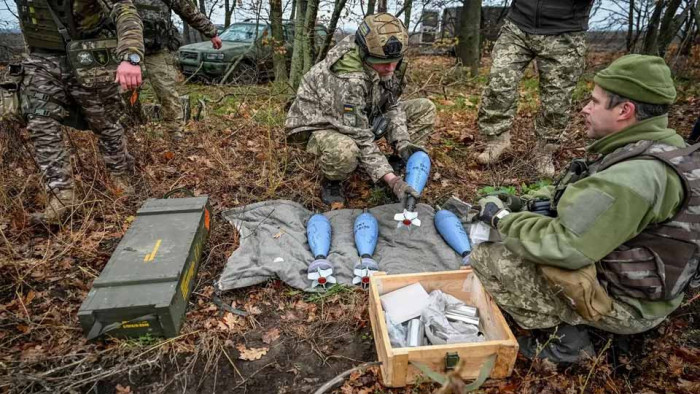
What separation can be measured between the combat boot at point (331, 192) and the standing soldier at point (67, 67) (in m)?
1.82

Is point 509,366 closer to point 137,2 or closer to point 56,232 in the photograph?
point 56,232

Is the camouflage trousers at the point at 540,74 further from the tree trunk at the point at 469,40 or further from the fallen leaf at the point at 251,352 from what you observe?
the tree trunk at the point at 469,40

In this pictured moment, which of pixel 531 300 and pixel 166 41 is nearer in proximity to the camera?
pixel 531 300

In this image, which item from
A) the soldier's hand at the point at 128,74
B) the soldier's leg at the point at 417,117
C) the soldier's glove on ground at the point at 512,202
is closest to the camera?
the soldier's glove on ground at the point at 512,202

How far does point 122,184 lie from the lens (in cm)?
404

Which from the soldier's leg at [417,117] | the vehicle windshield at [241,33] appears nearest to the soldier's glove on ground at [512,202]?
the soldier's leg at [417,117]

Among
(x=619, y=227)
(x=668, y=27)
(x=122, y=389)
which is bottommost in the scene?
(x=122, y=389)

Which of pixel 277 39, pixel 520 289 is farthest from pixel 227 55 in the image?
pixel 520 289

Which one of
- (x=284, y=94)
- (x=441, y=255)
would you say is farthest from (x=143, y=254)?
(x=284, y=94)

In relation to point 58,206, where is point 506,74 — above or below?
above

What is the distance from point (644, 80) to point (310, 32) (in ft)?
16.2

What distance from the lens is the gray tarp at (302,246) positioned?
121 inches

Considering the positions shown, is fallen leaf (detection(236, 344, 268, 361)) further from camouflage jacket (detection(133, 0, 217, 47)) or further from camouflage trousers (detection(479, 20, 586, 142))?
camouflage jacket (detection(133, 0, 217, 47))

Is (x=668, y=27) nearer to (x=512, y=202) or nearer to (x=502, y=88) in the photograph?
(x=502, y=88)
